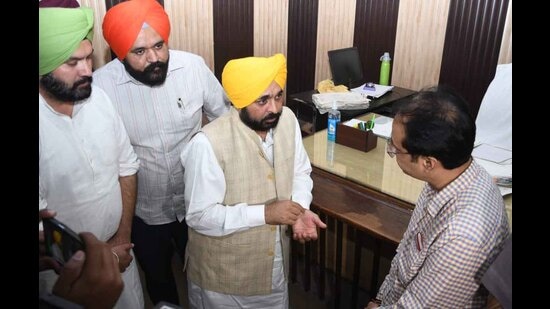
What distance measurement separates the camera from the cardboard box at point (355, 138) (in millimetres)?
2445

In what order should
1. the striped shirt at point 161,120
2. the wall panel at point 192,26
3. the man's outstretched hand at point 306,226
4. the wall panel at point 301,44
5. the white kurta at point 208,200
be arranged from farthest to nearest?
the wall panel at point 301,44
the wall panel at point 192,26
the striped shirt at point 161,120
the man's outstretched hand at point 306,226
the white kurta at point 208,200

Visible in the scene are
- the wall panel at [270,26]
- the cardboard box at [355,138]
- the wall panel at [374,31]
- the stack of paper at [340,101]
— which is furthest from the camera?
the wall panel at [270,26]

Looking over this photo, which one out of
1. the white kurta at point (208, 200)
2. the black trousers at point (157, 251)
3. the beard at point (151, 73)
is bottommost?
the black trousers at point (157, 251)

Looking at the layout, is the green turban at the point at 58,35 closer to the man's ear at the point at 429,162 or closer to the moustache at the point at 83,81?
the moustache at the point at 83,81

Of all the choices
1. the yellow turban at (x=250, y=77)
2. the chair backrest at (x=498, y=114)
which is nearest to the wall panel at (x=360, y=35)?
the chair backrest at (x=498, y=114)

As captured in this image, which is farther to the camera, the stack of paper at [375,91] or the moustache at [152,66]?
the stack of paper at [375,91]

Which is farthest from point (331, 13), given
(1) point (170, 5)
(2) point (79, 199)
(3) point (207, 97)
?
(2) point (79, 199)

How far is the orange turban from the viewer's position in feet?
6.53

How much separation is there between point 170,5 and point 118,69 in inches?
73.5

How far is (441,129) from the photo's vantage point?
118cm

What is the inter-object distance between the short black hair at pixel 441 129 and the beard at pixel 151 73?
4.32 feet

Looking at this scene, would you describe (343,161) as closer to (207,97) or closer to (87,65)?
(207,97)

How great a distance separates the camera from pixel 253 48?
4.65 metres
